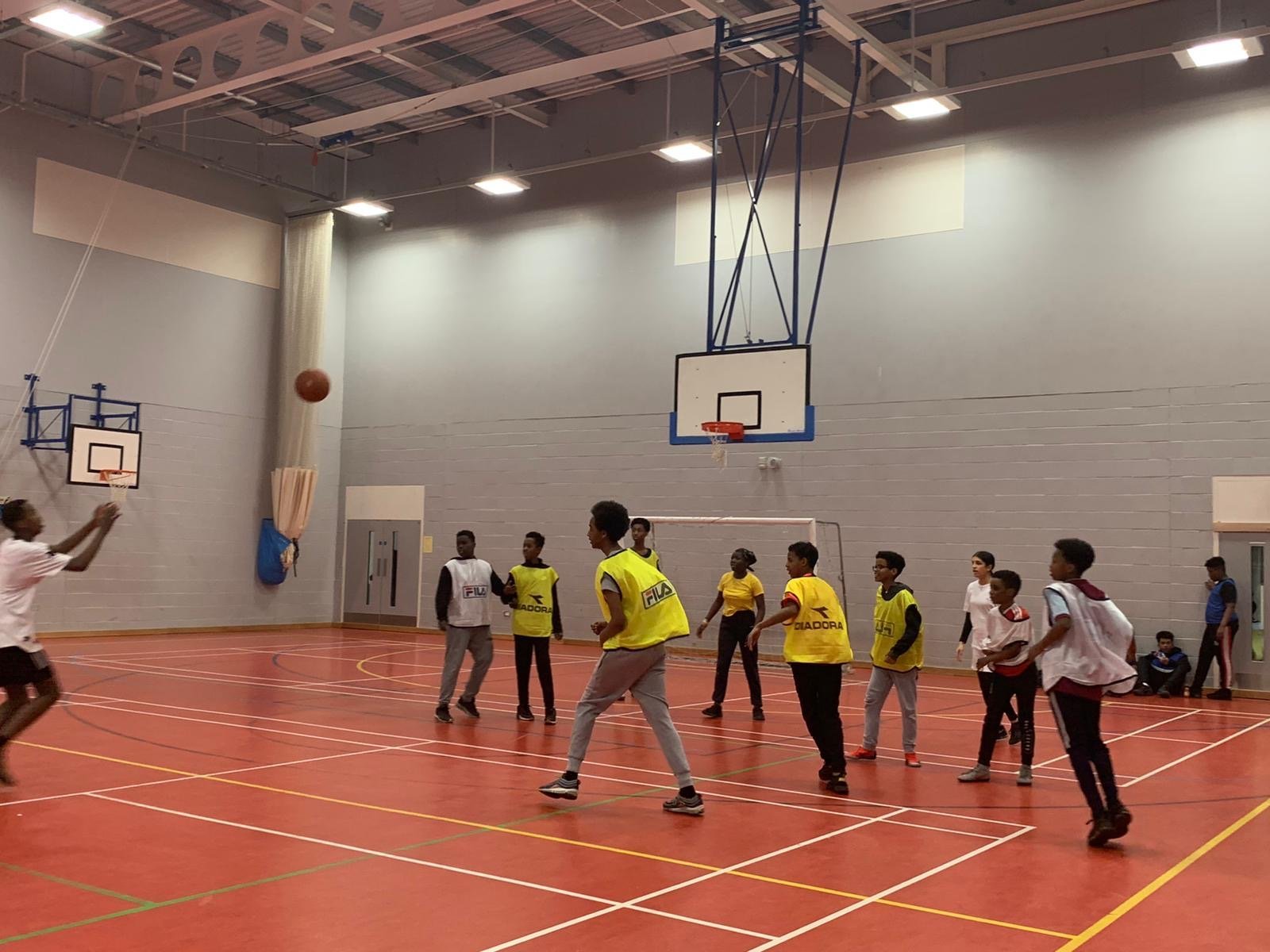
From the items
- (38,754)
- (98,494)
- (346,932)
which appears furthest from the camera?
(98,494)

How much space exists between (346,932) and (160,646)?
16477 millimetres

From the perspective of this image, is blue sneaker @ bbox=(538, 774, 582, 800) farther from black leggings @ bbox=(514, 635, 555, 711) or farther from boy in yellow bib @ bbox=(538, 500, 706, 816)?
black leggings @ bbox=(514, 635, 555, 711)

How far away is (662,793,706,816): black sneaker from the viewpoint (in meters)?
7.56

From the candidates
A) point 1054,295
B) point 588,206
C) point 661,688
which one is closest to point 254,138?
point 588,206

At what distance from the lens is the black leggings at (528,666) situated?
1159 centimetres

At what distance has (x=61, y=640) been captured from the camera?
815 inches

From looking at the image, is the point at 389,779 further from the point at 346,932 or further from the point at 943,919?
the point at 943,919

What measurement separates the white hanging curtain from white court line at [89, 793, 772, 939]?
1714 centimetres

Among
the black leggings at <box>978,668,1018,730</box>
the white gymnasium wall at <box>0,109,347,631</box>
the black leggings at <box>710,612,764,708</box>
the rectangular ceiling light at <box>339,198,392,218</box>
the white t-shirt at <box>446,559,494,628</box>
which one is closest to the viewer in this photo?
the black leggings at <box>978,668,1018,730</box>

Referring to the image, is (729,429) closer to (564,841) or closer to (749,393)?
(749,393)

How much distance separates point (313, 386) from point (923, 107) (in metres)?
10.3

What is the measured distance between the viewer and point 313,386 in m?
19.0

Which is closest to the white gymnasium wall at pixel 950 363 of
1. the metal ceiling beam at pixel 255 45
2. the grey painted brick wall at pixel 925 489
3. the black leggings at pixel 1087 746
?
the grey painted brick wall at pixel 925 489

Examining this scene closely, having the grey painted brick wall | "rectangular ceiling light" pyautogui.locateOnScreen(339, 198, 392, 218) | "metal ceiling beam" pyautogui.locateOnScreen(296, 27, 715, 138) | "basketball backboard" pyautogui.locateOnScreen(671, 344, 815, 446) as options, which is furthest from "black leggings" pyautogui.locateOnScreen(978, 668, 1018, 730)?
"rectangular ceiling light" pyautogui.locateOnScreen(339, 198, 392, 218)
